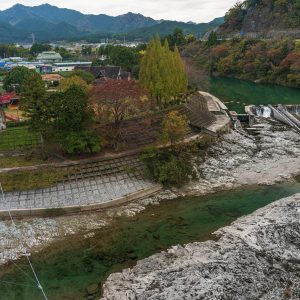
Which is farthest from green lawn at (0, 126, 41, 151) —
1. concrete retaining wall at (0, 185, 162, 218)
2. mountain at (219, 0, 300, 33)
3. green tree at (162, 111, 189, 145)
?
mountain at (219, 0, 300, 33)

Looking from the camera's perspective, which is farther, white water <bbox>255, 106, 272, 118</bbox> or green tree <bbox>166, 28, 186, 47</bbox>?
green tree <bbox>166, 28, 186, 47</bbox>

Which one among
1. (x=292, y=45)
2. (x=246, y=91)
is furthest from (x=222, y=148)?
(x=292, y=45)

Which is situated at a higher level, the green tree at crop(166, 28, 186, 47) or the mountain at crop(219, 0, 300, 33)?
the mountain at crop(219, 0, 300, 33)

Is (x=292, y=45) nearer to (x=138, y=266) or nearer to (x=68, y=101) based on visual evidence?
(x=68, y=101)

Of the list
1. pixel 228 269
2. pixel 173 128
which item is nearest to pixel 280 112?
pixel 173 128

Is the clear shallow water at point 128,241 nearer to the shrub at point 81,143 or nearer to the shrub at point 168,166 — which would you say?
the shrub at point 168,166

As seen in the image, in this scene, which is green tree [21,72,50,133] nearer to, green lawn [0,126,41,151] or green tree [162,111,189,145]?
green lawn [0,126,41,151]
